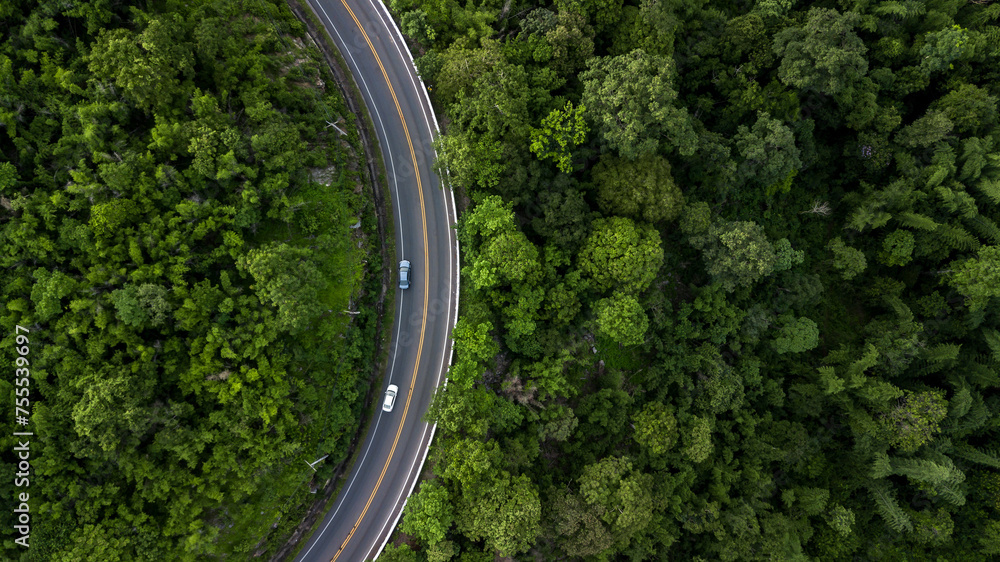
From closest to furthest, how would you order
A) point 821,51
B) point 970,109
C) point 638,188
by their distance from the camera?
1. point 638,188
2. point 821,51
3. point 970,109

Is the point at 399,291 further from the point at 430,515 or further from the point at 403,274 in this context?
the point at 430,515

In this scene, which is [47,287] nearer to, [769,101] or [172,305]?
[172,305]

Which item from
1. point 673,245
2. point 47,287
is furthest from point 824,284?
point 47,287

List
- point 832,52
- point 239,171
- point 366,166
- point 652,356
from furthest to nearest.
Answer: point 652,356
point 366,166
point 832,52
point 239,171

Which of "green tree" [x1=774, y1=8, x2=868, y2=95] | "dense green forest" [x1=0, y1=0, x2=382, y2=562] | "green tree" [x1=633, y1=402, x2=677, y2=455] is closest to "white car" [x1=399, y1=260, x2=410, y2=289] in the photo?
"dense green forest" [x1=0, y1=0, x2=382, y2=562]

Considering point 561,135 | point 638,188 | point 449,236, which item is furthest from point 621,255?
point 449,236

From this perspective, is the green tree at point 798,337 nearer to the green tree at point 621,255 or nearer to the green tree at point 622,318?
the green tree at point 622,318

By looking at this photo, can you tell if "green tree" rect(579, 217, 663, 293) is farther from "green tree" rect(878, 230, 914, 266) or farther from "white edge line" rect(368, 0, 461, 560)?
"green tree" rect(878, 230, 914, 266)
